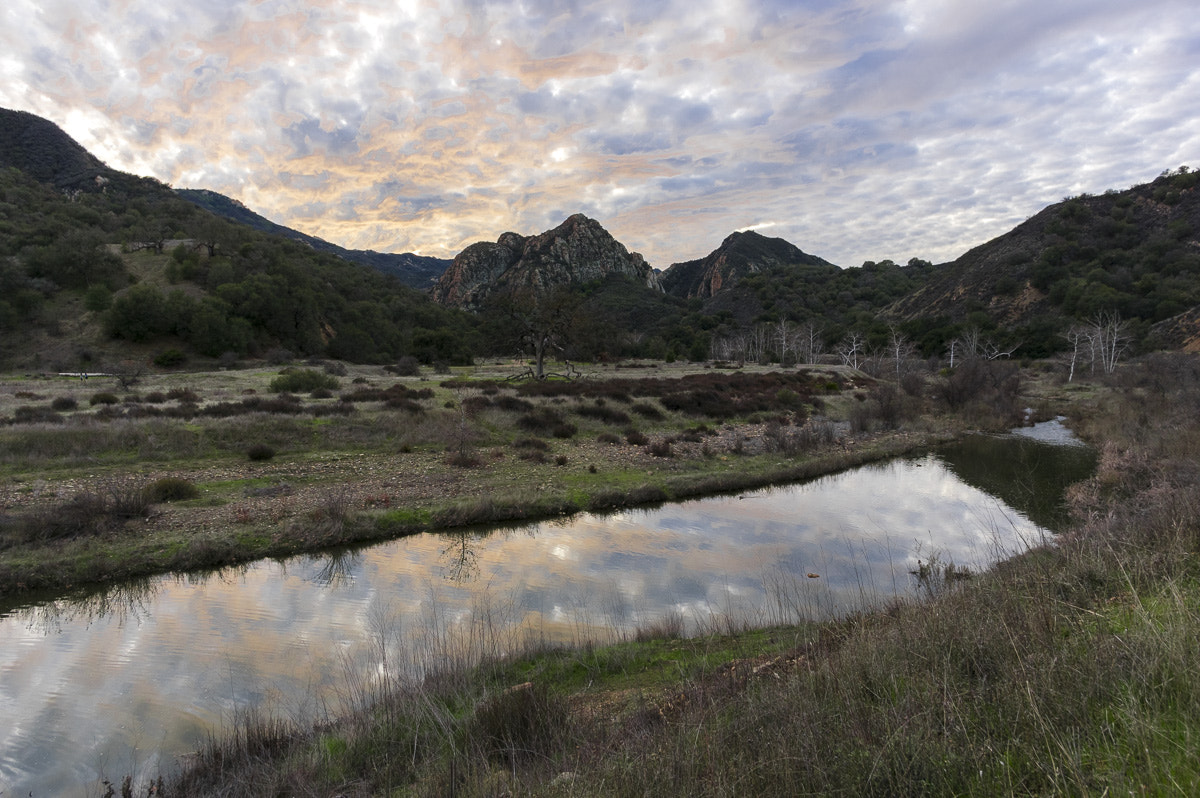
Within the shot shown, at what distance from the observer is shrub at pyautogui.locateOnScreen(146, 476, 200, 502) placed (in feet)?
47.6

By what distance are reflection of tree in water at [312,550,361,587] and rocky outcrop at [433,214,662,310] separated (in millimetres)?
138096

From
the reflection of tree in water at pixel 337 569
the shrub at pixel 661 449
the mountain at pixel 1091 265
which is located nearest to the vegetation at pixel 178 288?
Result: the reflection of tree in water at pixel 337 569

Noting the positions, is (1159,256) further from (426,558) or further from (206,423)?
(206,423)

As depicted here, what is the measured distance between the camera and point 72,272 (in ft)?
188

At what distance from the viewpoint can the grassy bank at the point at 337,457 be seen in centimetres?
1246

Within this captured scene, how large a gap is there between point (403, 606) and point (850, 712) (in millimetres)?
8684

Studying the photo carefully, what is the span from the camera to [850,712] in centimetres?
357

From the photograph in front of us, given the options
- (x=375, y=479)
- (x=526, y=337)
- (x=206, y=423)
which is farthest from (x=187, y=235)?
(x=375, y=479)

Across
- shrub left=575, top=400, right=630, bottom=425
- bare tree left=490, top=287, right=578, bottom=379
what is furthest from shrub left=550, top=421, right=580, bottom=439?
bare tree left=490, top=287, right=578, bottom=379

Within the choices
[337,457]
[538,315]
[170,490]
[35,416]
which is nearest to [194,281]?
[538,315]

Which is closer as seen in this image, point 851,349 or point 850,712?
point 850,712

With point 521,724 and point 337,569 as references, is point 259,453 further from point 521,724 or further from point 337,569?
point 521,724

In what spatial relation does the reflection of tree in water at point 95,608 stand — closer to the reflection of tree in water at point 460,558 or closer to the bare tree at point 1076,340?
the reflection of tree in water at point 460,558

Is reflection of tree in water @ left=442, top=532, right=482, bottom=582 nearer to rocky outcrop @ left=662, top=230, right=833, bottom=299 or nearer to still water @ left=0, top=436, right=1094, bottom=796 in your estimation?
still water @ left=0, top=436, right=1094, bottom=796
